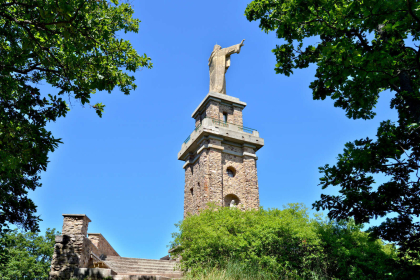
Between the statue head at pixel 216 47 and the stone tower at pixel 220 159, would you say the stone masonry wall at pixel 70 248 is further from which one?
the statue head at pixel 216 47

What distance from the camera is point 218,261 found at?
434 inches

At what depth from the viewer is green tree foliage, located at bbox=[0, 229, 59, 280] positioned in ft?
76.7

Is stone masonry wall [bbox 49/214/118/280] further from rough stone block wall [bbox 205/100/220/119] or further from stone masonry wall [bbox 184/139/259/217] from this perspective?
rough stone block wall [bbox 205/100/220/119]

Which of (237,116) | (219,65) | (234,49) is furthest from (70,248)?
(234,49)

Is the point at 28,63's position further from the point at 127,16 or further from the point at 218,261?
the point at 218,261

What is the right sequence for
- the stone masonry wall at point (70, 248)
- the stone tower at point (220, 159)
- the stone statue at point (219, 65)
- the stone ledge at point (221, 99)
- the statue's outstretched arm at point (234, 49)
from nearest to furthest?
the stone masonry wall at point (70, 248)
the stone tower at point (220, 159)
the stone ledge at point (221, 99)
the stone statue at point (219, 65)
the statue's outstretched arm at point (234, 49)

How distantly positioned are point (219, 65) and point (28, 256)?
21.3m

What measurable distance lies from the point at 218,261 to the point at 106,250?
7232 mm

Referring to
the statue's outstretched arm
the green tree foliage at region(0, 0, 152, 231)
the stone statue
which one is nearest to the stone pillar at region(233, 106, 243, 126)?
the stone statue

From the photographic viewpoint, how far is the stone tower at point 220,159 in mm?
18328

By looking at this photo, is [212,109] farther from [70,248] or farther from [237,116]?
[70,248]

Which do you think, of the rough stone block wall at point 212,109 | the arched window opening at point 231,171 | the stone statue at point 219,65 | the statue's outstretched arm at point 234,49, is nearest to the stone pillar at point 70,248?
the arched window opening at point 231,171

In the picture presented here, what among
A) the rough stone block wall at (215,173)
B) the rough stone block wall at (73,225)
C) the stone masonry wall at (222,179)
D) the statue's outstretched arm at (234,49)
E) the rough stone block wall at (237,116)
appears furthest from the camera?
the statue's outstretched arm at (234,49)

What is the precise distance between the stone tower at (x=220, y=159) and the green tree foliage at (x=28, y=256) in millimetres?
13890
